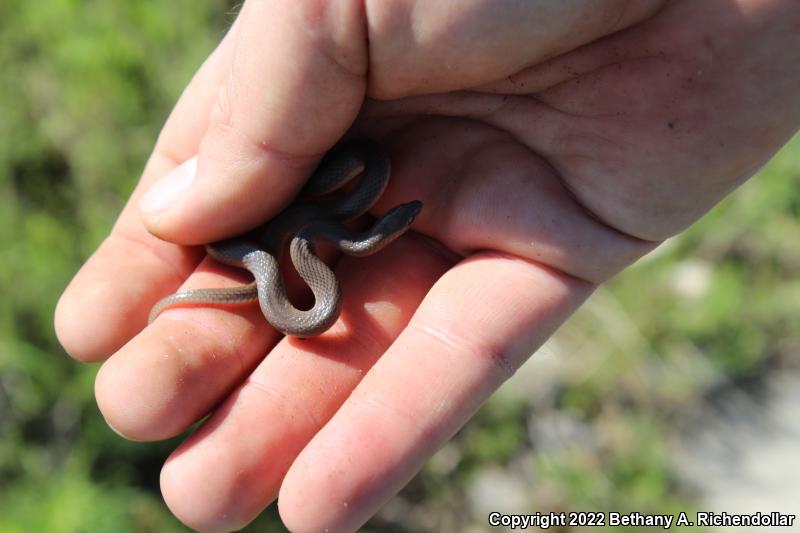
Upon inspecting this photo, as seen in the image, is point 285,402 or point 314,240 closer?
point 285,402

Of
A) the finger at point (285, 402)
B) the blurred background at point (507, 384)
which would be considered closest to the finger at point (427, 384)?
the finger at point (285, 402)

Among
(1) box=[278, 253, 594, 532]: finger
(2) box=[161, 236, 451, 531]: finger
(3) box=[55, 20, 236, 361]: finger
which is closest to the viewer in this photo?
(1) box=[278, 253, 594, 532]: finger

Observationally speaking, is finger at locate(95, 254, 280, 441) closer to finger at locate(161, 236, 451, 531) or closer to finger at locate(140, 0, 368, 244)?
finger at locate(161, 236, 451, 531)

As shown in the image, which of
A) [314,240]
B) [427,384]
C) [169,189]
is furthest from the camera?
[314,240]

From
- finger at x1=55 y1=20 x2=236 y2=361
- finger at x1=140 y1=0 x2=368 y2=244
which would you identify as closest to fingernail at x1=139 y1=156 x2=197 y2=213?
finger at x1=140 y1=0 x2=368 y2=244

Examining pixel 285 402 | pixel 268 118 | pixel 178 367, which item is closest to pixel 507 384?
pixel 285 402

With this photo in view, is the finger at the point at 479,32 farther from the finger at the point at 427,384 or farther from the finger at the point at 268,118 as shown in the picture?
the finger at the point at 427,384

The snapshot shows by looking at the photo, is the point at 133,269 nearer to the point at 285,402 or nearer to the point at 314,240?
the point at 314,240
